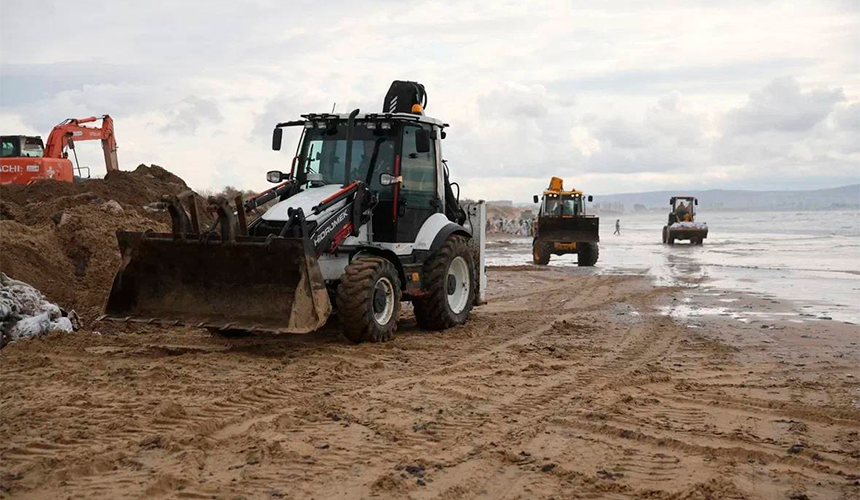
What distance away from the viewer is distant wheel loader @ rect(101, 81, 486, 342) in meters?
8.74

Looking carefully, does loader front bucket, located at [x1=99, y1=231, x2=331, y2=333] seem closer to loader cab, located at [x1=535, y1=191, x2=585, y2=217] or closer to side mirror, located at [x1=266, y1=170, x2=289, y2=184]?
side mirror, located at [x1=266, y1=170, x2=289, y2=184]

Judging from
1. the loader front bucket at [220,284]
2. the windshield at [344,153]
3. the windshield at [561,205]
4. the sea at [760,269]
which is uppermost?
the windshield at [344,153]

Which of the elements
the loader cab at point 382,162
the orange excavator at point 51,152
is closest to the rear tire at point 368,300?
the loader cab at point 382,162

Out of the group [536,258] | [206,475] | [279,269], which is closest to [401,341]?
[279,269]

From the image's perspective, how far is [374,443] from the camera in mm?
5695

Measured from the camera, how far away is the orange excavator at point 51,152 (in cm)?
2239

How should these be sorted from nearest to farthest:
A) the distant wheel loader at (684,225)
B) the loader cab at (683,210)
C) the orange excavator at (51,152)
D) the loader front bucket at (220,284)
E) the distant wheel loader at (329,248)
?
the loader front bucket at (220,284) → the distant wheel loader at (329,248) → the orange excavator at (51,152) → the distant wheel loader at (684,225) → the loader cab at (683,210)

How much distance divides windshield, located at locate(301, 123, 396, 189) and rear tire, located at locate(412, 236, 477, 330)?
1.22 m

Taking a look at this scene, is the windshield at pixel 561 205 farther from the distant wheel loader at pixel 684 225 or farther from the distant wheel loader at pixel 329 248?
the distant wheel loader at pixel 329 248

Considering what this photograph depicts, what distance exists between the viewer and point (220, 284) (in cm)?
900

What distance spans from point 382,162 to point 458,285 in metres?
2.10

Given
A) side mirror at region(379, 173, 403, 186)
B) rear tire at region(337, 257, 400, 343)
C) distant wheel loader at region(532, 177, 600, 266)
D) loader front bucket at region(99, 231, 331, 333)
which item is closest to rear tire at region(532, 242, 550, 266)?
distant wheel loader at region(532, 177, 600, 266)

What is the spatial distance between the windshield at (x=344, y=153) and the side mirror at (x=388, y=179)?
16 centimetres

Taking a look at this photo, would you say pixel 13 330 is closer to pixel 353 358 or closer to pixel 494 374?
pixel 353 358
